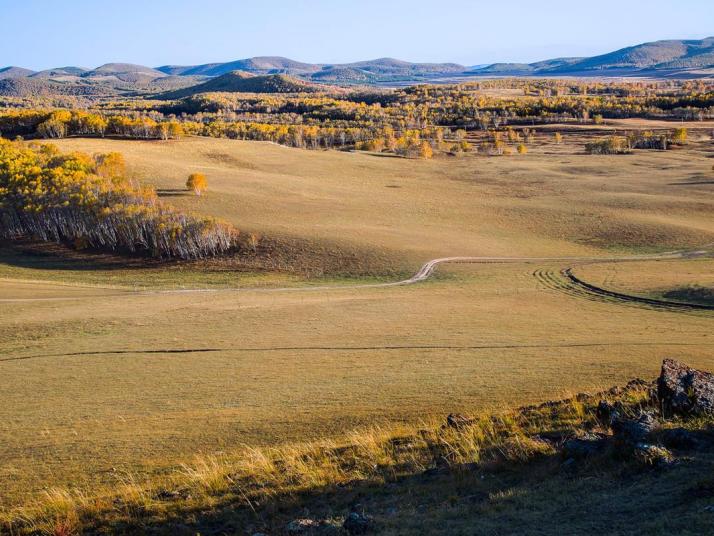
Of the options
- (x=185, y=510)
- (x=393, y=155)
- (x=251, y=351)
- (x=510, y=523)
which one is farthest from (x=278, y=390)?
(x=393, y=155)

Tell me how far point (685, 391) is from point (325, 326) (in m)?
20.1

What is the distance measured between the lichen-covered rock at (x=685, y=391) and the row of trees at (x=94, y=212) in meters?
49.8

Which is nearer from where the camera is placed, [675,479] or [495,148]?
[675,479]

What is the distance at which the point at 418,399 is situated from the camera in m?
20.0

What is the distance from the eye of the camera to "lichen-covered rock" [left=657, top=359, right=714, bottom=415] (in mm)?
14727

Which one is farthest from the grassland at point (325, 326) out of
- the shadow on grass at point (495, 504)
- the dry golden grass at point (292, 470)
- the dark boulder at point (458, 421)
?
the shadow on grass at point (495, 504)

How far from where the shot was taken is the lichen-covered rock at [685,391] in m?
14.7

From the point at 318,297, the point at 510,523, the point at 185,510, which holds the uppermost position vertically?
the point at 510,523

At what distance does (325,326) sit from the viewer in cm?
3309

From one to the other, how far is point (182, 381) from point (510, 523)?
1567 cm

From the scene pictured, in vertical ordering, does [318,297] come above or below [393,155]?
below

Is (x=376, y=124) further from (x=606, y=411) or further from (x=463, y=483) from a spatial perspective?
(x=463, y=483)

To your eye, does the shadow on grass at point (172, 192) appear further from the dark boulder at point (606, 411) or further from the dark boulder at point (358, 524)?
the dark boulder at point (358, 524)

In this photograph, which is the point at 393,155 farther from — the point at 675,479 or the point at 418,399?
the point at 675,479
